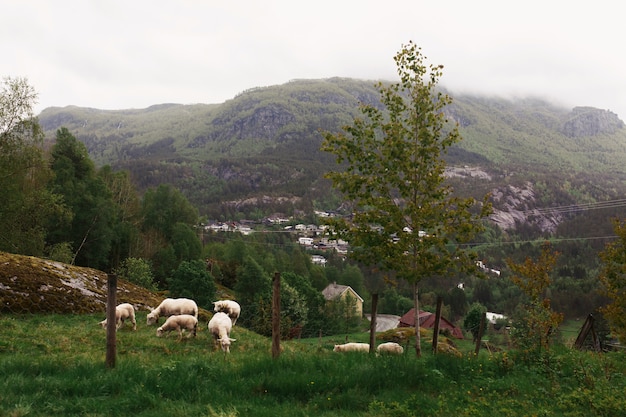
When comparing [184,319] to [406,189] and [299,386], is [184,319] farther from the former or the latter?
[406,189]

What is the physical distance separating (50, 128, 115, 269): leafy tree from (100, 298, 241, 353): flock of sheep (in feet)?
117

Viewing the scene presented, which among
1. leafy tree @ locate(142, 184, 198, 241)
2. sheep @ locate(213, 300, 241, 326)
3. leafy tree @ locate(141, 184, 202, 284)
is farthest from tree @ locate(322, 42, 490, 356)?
leafy tree @ locate(142, 184, 198, 241)

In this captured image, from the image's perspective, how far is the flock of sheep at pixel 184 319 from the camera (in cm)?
1583

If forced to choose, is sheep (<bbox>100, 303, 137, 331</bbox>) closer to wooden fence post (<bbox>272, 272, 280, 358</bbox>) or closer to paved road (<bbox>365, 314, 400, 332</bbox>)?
wooden fence post (<bbox>272, 272, 280, 358</bbox>)

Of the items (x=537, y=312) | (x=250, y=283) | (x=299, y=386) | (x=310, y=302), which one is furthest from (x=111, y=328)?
(x=310, y=302)

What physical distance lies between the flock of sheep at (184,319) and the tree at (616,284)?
18.2 m

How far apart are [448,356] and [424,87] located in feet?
32.9

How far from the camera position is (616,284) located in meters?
20.8

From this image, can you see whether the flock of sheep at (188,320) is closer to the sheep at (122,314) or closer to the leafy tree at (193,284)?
the sheep at (122,314)

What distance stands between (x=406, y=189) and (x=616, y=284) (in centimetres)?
1315

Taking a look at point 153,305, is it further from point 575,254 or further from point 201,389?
point 575,254

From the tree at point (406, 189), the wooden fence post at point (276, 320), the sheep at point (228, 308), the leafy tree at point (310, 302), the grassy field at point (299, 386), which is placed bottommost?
Result: the leafy tree at point (310, 302)

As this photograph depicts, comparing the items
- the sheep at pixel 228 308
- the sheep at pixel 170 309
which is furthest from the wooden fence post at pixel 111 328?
the sheep at pixel 228 308

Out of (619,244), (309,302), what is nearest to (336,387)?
(619,244)
